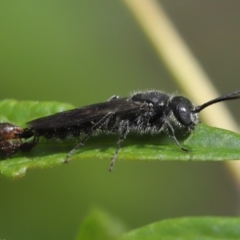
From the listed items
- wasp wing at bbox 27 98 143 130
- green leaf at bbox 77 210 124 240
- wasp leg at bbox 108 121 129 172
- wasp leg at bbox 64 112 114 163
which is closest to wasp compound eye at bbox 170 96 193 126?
wasp wing at bbox 27 98 143 130

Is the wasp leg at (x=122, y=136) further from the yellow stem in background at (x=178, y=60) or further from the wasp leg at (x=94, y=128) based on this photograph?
the yellow stem in background at (x=178, y=60)

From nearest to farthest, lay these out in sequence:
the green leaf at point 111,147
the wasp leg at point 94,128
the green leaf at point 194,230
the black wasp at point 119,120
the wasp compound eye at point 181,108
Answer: the green leaf at point 194,230, the green leaf at point 111,147, the wasp leg at point 94,128, the black wasp at point 119,120, the wasp compound eye at point 181,108

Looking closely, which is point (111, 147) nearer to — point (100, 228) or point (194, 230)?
point (194, 230)

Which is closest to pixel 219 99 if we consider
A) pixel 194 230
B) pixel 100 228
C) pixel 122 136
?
pixel 122 136

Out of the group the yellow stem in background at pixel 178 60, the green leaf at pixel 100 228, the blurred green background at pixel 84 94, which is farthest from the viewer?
the blurred green background at pixel 84 94

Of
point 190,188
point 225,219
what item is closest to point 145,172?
point 190,188

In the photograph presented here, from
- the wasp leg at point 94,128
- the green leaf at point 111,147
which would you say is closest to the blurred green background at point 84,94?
the wasp leg at point 94,128

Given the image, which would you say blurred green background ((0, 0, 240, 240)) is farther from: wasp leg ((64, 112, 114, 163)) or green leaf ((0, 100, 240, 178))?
green leaf ((0, 100, 240, 178))
